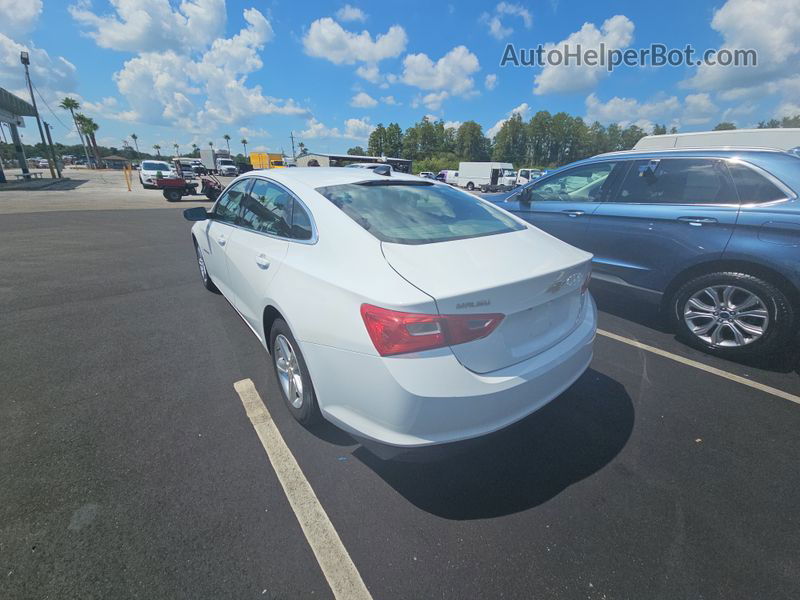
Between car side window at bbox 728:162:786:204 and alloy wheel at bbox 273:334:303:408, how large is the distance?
4.00m

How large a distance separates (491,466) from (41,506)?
2383 millimetres

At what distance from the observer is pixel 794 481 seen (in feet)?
6.77

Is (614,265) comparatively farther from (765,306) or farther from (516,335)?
(516,335)

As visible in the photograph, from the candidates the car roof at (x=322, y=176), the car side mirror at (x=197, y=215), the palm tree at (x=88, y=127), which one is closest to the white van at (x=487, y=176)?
the car side mirror at (x=197, y=215)

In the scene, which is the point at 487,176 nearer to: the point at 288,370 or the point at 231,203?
the point at 231,203

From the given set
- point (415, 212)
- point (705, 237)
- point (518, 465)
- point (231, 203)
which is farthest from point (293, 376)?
point (705, 237)

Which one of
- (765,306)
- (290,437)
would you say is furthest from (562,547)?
(765,306)

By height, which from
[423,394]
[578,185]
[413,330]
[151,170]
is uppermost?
[151,170]

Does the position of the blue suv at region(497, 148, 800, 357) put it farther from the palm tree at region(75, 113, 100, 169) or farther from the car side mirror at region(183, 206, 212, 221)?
the palm tree at region(75, 113, 100, 169)

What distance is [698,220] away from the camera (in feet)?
11.0

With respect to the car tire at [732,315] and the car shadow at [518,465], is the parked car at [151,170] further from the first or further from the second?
the car tire at [732,315]

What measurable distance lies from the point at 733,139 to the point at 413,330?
28.9 ft

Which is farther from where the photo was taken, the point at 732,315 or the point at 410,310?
the point at 732,315

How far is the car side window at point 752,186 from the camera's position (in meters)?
3.01
